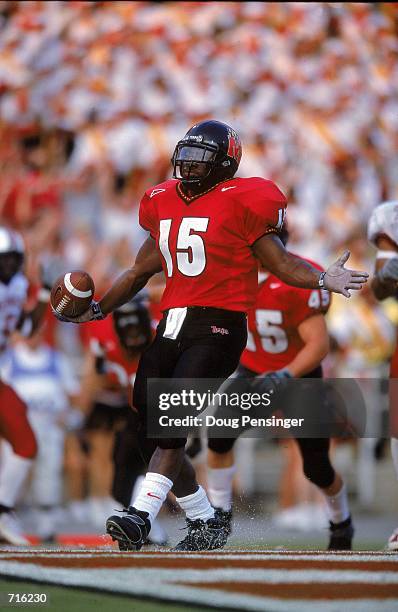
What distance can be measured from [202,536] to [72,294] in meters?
1.00

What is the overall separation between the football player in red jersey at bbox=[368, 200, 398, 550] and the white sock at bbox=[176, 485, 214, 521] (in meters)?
1.02

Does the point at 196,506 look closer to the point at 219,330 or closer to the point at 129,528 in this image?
the point at 129,528

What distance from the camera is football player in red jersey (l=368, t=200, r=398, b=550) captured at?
5152mm

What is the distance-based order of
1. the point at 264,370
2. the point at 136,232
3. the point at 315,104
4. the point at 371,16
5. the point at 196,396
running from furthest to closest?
the point at 315,104, the point at 371,16, the point at 136,232, the point at 264,370, the point at 196,396

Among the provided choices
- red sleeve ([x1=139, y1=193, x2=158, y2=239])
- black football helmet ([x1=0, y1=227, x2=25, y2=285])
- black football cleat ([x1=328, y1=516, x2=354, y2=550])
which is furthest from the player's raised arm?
black football helmet ([x1=0, y1=227, x2=25, y2=285])

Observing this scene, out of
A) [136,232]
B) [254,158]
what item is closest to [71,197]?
[136,232]

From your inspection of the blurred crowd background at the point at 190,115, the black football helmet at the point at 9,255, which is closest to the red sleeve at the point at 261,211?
the black football helmet at the point at 9,255

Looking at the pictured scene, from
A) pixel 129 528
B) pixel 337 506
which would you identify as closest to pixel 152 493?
pixel 129 528

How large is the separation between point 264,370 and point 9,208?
3.90 m

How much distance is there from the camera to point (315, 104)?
1262 centimetres

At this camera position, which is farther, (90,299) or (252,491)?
(252,491)

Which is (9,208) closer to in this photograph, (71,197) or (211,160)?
(71,197)

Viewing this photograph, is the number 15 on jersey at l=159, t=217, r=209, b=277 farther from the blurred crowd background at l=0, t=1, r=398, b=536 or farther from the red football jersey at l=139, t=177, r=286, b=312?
the blurred crowd background at l=0, t=1, r=398, b=536

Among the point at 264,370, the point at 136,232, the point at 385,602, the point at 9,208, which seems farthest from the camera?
the point at 136,232
